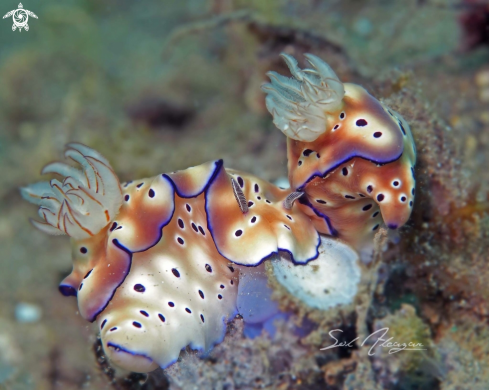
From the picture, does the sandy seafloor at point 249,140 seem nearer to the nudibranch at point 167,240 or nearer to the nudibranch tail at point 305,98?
the nudibranch at point 167,240

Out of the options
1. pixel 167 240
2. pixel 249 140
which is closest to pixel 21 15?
pixel 249 140

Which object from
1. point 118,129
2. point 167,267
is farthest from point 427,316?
point 118,129

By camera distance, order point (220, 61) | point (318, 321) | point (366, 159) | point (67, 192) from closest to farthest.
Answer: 1. point (366, 159)
2. point (67, 192)
3. point (318, 321)
4. point (220, 61)

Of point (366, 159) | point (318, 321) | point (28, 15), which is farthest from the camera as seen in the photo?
point (28, 15)

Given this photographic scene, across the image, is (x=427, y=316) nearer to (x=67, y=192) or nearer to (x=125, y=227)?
(x=125, y=227)
